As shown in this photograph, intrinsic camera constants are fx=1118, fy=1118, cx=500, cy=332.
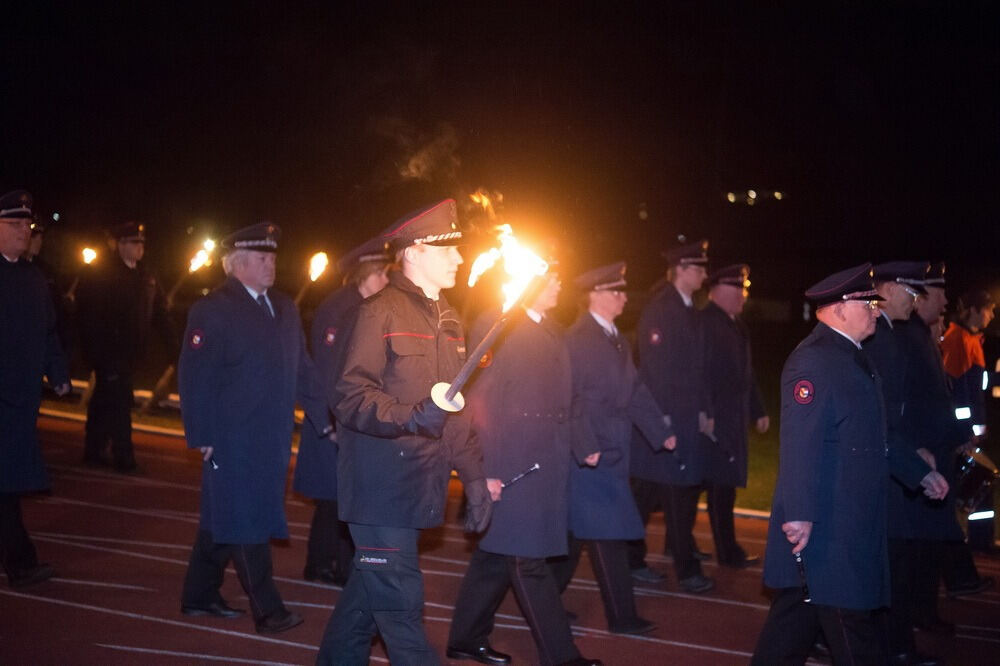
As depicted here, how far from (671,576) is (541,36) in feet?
38.2

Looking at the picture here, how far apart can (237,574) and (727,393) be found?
13.7 ft

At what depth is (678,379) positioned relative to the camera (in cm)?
856

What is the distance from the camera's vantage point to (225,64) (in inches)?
742

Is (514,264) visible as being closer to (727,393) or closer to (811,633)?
(811,633)

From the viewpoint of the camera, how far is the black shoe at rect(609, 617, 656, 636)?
670 centimetres

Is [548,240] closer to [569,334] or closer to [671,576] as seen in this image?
[569,334]

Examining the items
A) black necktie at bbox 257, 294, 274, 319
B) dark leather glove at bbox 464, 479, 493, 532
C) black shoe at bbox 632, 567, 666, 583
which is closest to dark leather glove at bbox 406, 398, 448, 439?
dark leather glove at bbox 464, 479, 493, 532

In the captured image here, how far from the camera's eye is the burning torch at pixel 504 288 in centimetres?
399

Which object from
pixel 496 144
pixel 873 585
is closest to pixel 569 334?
pixel 873 585

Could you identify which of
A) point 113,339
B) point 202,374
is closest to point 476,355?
point 202,374

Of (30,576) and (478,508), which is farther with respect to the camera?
(30,576)

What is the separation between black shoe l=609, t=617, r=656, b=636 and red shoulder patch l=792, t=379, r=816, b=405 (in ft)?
7.49

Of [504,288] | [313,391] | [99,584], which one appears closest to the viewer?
[504,288]

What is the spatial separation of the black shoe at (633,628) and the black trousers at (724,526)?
2.00 metres
